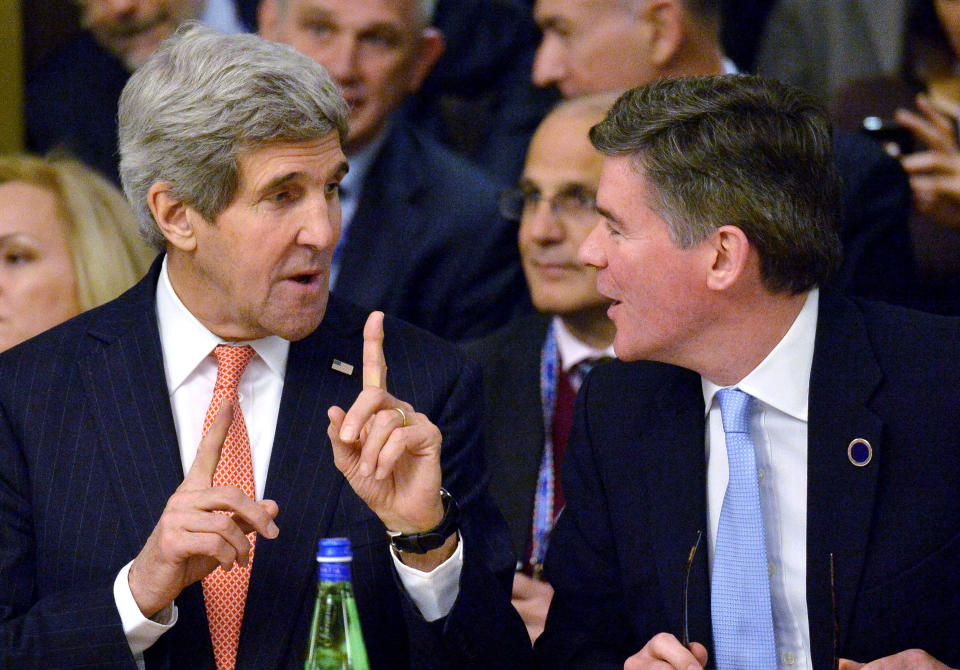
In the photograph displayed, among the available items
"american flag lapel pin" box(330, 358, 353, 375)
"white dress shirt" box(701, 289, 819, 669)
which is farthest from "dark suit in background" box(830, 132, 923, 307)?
"american flag lapel pin" box(330, 358, 353, 375)

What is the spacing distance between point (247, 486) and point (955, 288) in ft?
5.89

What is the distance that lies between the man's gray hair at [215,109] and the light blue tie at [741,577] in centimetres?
92

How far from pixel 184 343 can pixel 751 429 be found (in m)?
1.01

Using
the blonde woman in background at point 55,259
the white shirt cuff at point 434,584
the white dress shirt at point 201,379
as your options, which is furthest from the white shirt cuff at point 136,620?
the blonde woman in background at point 55,259

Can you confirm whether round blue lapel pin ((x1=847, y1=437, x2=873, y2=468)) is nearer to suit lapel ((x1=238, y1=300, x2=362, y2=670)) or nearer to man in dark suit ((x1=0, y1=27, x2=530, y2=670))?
man in dark suit ((x1=0, y1=27, x2=530, y2=670))

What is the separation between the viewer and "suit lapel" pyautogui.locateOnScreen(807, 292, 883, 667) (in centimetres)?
209

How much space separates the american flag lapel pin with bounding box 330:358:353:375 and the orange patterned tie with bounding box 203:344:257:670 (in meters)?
0.16

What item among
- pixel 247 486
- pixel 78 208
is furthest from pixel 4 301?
pixel 247 486

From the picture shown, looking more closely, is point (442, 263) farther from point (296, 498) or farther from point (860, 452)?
point (860, 452)

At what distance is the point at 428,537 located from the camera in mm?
1984

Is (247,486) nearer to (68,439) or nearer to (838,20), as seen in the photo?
(68,439)

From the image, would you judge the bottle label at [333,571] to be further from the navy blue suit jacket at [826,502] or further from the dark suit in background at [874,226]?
the dark suit in background at [874,226]

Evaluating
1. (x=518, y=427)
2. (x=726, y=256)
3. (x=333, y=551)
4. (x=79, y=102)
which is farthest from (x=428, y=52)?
(x=333, y=551)

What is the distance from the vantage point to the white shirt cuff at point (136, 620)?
1.97 m
